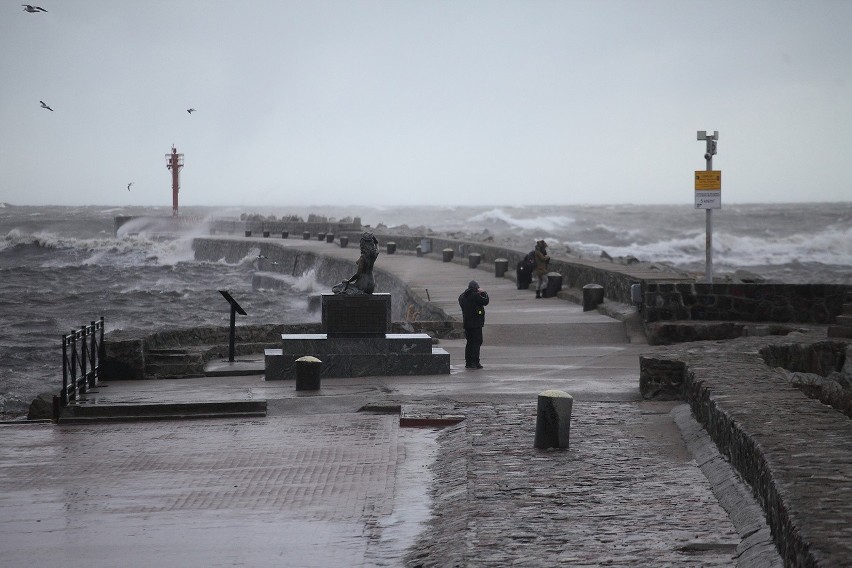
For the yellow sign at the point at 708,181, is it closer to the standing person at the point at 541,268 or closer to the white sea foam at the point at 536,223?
the standing person at the point at 541,268

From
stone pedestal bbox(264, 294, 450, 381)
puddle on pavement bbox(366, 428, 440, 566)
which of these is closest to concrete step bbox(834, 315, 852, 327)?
stone pedestal bbox(264, 294, 450, 381)

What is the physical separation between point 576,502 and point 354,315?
8222 mm

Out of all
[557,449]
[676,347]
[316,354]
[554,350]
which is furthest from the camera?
[554,350]

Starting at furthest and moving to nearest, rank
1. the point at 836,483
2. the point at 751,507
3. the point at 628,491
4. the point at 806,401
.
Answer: the point at 806,401 → the point at 628,491 → the point at 751,507 → the point at 836,483

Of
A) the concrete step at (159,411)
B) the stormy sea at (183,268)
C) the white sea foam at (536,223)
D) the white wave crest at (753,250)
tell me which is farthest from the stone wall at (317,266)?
the white sea foam at (536,223)

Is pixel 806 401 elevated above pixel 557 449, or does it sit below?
above

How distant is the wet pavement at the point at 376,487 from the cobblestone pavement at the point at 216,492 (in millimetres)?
24

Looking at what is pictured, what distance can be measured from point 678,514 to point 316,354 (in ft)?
28.2

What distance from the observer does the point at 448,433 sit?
35.5 feet

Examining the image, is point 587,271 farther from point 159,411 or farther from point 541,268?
point 159,411

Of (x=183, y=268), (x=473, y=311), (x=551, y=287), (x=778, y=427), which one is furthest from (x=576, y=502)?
(x=183, y=268)

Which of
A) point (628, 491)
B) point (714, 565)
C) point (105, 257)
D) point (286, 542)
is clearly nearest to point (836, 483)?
point (714, 565)

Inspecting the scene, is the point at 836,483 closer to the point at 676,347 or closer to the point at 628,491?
the point at 628,491

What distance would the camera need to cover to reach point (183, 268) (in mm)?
66938
